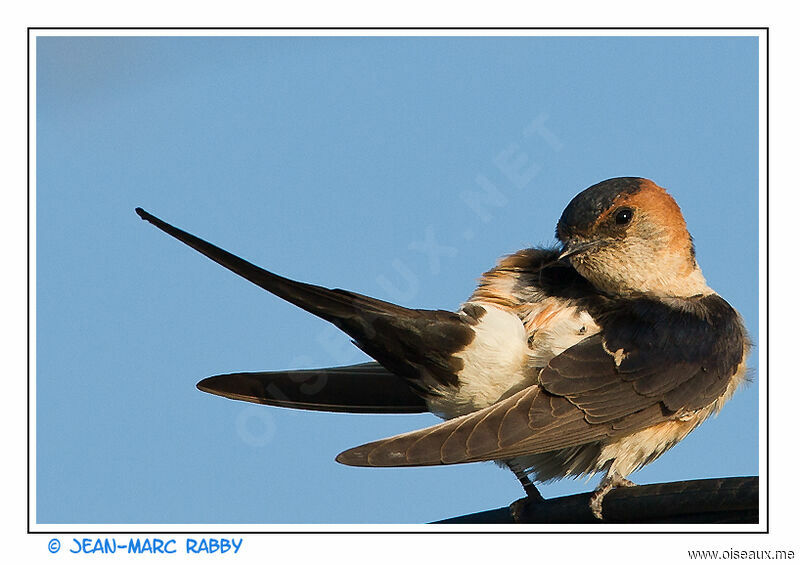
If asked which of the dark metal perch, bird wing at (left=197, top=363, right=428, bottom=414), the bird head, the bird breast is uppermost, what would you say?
the bird head

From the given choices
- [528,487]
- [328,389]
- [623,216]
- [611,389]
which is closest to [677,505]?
[611,389]

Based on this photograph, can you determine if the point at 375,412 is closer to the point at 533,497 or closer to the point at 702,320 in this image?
the point at 533,497

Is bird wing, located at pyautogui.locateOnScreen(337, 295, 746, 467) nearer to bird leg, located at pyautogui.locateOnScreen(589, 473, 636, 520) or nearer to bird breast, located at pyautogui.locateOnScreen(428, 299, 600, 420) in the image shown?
bird breast, located at pyautogui.locateOnScreen(428, 299, 600, 420)

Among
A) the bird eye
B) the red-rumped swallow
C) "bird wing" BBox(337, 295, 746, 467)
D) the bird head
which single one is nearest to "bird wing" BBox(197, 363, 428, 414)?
the red-rumped swallow

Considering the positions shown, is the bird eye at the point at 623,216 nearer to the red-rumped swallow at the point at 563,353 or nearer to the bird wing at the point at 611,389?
the red-rumped swallow at the point at 563,353

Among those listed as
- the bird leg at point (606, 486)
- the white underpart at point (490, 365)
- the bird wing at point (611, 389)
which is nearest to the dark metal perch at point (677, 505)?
the bird leg at point (606, 486)

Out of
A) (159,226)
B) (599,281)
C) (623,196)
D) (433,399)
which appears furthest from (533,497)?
(159,226)
